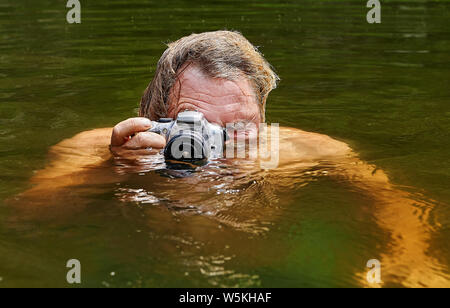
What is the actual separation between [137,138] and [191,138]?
1.43 ft

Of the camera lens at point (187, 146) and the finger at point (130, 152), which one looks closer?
the camera lens at point (187, 146)

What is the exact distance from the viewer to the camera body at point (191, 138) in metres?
2.69

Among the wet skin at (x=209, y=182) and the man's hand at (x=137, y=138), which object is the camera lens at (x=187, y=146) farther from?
the man's hand at (x=137, y=138)

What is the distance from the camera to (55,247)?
2215 mm

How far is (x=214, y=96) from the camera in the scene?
3086mm

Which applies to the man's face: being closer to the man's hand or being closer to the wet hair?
the wet hair

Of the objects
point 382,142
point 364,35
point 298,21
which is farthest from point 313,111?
point 298,21

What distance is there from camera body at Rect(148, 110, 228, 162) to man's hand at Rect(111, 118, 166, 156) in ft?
0.30

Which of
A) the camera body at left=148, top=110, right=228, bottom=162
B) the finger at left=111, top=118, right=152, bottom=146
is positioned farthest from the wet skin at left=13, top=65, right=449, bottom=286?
the camera body at left=148, top=110, right=228, bottom=162

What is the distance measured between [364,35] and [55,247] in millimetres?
6311

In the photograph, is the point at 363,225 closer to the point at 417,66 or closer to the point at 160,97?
the point at 160,97

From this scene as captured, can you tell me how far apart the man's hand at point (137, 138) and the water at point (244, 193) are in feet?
0.26

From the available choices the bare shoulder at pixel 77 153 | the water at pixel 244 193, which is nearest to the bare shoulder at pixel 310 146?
the water at pixel 244 193

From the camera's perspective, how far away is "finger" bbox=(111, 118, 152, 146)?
2.95 m
